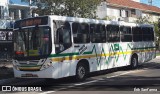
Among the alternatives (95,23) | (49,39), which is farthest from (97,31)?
(49,39)

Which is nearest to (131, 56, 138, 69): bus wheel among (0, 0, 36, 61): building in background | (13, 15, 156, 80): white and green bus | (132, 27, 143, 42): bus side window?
(132, 27, 143, 42): bus side window

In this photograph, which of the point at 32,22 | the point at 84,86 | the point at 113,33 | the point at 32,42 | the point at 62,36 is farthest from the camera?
the point at 113,33

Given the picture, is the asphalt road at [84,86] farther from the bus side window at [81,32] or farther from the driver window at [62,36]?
the bus side window at [81,32]

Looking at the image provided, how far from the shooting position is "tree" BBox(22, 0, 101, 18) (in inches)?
905

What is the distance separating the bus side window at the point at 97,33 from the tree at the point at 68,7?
5.64 metres

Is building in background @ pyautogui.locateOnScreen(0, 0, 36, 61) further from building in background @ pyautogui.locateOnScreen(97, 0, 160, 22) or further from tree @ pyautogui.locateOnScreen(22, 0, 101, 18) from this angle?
building in background @ pyautogui.locateOnScreen(97, 0, 160, 22)

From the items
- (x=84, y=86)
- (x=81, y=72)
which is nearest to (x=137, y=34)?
(x=81, y=72)

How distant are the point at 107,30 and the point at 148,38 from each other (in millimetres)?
5687

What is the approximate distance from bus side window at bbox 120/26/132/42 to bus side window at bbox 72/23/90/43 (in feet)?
12.0

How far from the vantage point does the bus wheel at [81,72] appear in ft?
50.9

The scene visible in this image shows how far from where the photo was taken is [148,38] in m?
22.8

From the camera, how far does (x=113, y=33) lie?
18.5 metres

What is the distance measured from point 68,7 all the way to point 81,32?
7.84 metres

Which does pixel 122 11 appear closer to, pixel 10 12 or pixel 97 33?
pixel 10 12
